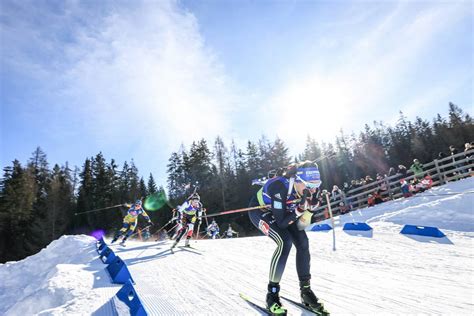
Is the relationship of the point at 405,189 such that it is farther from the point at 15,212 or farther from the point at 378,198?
the point at 15,212

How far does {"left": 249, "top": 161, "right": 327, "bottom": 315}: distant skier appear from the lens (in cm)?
407

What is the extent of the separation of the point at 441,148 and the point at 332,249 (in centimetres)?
6062

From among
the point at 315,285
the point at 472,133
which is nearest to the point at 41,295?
the point at 315,285

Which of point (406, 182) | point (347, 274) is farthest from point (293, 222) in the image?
point (406, 182)

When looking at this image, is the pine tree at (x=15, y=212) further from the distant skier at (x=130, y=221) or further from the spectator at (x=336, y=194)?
the spectator at (x=336, y=194)

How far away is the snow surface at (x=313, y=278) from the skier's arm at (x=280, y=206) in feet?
4.32

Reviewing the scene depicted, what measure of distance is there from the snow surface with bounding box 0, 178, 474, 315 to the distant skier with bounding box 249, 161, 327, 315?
0.34m

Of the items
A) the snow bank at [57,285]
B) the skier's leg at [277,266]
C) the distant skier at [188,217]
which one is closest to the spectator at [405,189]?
the distant skier at [188,217]

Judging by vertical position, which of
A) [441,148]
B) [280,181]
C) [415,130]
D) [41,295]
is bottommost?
[41,295]

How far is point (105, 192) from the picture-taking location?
54000 mm

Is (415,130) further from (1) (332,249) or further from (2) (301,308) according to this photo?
(2) (301,308)

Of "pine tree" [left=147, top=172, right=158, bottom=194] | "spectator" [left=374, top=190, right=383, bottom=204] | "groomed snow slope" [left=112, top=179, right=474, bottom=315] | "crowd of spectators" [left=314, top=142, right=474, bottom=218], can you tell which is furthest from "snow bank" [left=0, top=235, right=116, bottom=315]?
"pine tree" [left=147, top=172, right=158, bottom=194]

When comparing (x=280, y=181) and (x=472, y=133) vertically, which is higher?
(x=472, y=133)

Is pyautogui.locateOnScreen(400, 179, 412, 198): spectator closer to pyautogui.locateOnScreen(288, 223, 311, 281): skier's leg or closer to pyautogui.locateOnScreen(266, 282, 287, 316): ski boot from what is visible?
pyautogui.locateOnScreen(288, 223, 311, 281): skier's leg
